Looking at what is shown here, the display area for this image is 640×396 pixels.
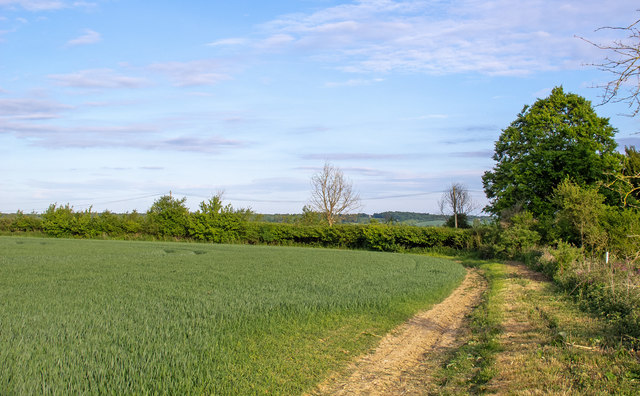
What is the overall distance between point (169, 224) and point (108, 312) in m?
41.5

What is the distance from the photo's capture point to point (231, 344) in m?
7.43

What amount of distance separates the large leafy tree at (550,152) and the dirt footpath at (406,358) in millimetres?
27511

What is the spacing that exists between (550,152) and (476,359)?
33850mm

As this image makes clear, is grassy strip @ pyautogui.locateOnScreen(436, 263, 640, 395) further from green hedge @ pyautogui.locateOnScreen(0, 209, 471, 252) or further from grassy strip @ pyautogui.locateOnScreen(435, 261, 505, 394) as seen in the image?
green hedge @ pyautogui.locateOnScreen(0, 209, 471, 252)

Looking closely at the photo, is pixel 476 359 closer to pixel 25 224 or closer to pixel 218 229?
pixel 218 229

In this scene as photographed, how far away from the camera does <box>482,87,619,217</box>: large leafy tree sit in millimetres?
35938

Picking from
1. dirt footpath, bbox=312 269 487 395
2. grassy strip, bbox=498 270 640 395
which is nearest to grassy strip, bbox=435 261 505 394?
dirt footpath, bbox=312 269 487 395

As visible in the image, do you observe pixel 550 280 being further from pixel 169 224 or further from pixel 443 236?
pixel 169 224

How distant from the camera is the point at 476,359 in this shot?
7344 millimetres

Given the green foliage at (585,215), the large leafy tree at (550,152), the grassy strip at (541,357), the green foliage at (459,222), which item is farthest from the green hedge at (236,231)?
the grassy strip at (541,357)

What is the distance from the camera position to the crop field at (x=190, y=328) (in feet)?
18.6

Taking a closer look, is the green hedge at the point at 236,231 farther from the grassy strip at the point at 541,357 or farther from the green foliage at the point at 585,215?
the grassy strip at the point at 541,357

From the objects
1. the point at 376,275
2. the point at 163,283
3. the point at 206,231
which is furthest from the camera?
the point at 206,231

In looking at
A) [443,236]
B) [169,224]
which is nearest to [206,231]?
[169,224]
